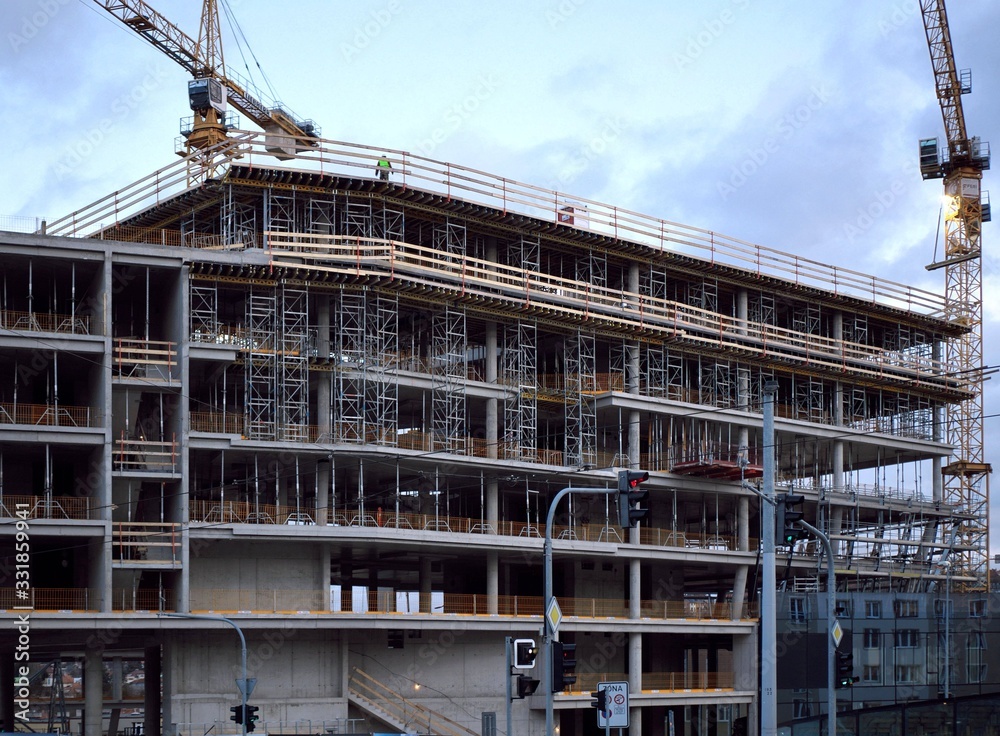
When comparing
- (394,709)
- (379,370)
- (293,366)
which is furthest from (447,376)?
(394,709)

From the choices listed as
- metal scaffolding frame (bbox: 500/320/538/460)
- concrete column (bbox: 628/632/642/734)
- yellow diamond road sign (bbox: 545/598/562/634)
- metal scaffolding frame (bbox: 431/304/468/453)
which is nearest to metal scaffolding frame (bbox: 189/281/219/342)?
metal scaffolding frame (bbox: 431/304/468/453)

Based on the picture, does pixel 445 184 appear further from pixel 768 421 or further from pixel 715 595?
pixel 715 595

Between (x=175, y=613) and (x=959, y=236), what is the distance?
65805 mm

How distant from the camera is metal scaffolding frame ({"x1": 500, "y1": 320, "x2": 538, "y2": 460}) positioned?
64.9 m

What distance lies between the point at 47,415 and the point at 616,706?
100 feet

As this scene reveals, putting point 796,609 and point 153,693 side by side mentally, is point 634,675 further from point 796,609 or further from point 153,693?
point 153,693

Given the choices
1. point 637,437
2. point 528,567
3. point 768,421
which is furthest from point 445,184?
point 768,421

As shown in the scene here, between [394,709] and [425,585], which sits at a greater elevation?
[425,585]

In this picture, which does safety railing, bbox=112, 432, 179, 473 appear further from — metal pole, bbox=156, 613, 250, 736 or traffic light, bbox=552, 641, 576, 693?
traffic light, bbox=552, 641, 576, 693

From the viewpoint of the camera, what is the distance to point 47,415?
54750 millimetres

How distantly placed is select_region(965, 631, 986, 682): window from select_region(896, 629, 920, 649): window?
301cm

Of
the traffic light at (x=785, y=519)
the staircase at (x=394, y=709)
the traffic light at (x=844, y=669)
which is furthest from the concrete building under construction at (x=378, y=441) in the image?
the traffic light at (x=785, y=519)

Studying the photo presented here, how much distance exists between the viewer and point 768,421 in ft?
110

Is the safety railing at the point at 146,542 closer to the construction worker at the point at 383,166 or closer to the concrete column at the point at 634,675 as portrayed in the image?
the construction worker at the point at 383,166
